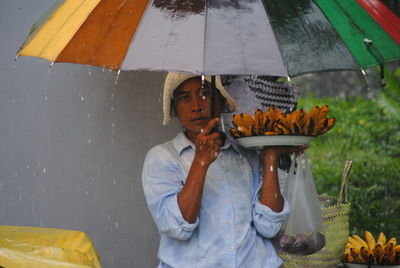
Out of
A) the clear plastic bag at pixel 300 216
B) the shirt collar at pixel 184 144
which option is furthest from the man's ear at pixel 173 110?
the clear plastic bag at pixel 300 216

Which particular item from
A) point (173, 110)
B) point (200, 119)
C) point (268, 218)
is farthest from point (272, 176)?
point (173, 110)

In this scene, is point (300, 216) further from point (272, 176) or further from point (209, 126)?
point (209, 126)

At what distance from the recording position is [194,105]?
3666 millimetres

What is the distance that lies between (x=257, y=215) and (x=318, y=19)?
3.14 ft

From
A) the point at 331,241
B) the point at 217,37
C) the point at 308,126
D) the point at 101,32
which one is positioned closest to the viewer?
the point at 217,37

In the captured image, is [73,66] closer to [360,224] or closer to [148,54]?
[148,54]

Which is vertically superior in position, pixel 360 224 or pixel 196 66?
pixel 196 66

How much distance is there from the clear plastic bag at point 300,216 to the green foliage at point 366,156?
3483 millimetres

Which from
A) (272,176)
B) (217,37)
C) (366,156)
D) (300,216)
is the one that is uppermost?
(217,37)

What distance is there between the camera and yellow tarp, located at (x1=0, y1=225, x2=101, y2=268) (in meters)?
3.18

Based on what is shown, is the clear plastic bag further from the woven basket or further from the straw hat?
the straw hat

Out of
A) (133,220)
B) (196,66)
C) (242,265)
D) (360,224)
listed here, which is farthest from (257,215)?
(360,224)

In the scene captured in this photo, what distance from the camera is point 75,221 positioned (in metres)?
4.65

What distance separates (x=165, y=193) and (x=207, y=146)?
31 cm
